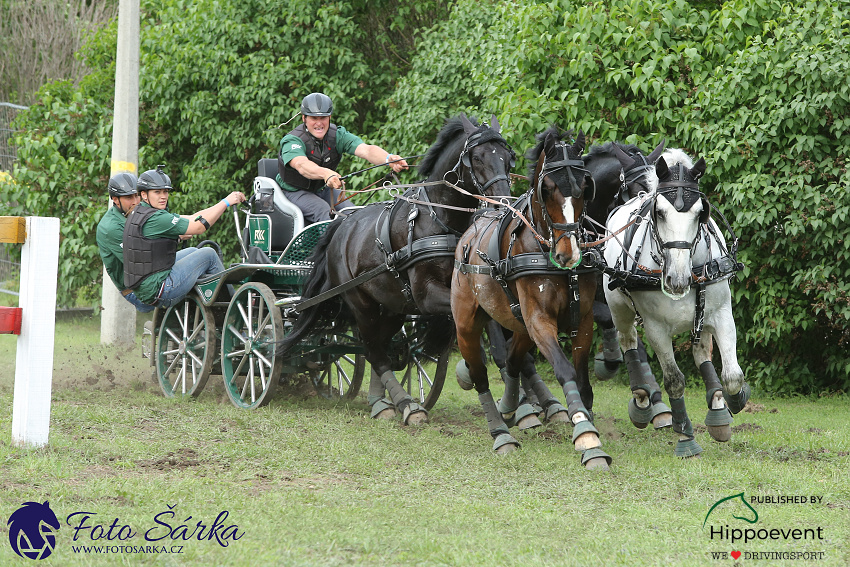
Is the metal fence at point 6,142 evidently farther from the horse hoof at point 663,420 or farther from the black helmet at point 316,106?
the horse hoof at point 663,420

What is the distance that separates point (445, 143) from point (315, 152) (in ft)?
6.42

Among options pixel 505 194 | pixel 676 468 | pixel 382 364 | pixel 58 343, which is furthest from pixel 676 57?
pixel 58 343

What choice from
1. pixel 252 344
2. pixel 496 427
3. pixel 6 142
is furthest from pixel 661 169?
pixel 6 142

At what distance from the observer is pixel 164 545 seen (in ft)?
12.9

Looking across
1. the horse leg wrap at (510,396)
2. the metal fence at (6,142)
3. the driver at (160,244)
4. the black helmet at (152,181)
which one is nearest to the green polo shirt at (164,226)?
the driver at (160,244)

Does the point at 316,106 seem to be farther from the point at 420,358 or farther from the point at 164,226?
the point at 420,358

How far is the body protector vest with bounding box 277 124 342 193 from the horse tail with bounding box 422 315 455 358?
178 cm

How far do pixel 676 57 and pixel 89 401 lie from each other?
6.02 meters

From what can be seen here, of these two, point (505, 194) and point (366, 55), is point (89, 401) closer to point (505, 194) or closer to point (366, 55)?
point (505, 194)

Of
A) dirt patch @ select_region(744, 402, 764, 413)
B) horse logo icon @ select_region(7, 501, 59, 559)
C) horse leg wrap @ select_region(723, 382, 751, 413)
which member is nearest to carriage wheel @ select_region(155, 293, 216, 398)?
horse logo icon @ select_region(7, 501, 59, 559)

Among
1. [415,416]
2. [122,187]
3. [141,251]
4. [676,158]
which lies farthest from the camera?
[122,187]

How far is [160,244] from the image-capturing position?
802cm

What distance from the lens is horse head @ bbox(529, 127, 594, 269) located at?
5.31 m

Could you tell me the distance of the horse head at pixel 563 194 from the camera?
531cm
